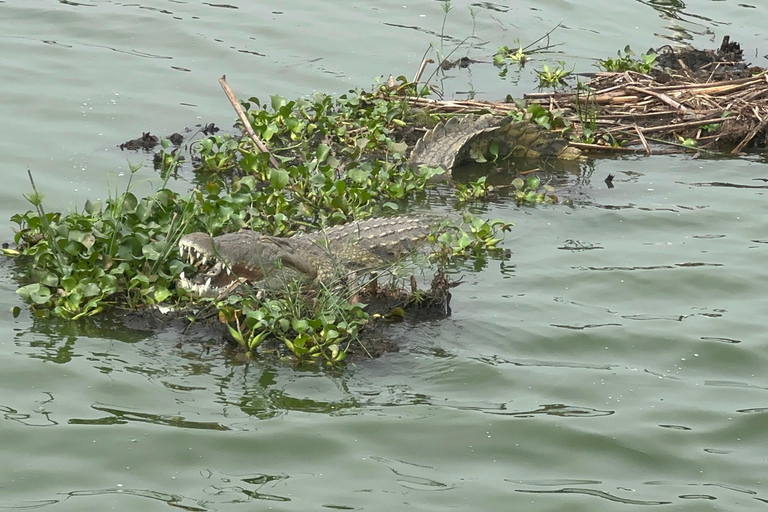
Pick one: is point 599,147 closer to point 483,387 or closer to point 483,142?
point 483,142

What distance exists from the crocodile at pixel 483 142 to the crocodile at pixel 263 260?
182cm

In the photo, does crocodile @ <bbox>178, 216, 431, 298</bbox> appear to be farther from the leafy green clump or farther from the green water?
the green water

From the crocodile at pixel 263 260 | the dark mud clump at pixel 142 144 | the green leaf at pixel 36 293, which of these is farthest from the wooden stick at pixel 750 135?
the green leaf at pixel 36 293

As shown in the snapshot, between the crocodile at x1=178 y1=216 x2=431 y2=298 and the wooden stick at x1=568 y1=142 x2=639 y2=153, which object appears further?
the wooden stick at x1=568 y1=142 x2=639 y2=153

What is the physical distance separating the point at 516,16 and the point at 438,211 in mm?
5981

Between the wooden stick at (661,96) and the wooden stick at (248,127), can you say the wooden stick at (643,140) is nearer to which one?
Answer: the wooden stick at (661,96)

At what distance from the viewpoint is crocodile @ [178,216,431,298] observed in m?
5.68

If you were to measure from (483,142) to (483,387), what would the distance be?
12.4ft

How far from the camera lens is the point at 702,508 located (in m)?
4.29

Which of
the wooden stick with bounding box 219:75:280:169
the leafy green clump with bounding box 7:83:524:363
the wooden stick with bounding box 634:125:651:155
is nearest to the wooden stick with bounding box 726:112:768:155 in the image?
the wooden stick with bounding box 634:125:651:155

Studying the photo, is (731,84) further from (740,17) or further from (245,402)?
(245,402)

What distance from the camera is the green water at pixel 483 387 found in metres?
4.33

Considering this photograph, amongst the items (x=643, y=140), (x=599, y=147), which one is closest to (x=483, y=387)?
(x=599, y=147)

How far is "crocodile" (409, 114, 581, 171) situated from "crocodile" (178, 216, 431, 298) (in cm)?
182
